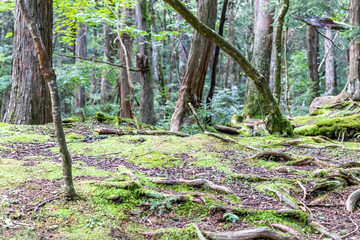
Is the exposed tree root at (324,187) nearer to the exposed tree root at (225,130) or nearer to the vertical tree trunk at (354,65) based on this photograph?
the exposed tree root at (225,130)

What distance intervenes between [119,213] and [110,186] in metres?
0.40

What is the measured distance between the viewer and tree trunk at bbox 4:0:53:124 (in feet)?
23.2

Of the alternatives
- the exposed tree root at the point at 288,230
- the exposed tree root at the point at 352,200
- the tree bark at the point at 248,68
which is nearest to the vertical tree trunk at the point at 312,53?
the tree bark at the point at 248,68

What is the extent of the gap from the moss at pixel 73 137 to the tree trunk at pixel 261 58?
610 cm

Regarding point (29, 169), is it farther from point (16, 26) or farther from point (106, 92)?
point (106, 92)

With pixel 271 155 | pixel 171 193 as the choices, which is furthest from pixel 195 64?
pixel 171 193

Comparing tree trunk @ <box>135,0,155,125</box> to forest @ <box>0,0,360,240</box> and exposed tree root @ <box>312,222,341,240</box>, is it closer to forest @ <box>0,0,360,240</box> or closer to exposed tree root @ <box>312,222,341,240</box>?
forest @ <box>0,0,360,240</box>

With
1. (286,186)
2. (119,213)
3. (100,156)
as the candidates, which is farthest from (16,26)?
(286,186)

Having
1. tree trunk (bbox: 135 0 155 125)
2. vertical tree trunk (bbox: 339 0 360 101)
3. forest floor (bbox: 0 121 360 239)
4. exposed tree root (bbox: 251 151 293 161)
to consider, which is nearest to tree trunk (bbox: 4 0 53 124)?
forest floor (bbox: 0 121 360 239)

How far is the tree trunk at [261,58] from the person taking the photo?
10.4 metres

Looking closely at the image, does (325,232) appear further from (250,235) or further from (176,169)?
(176,169)

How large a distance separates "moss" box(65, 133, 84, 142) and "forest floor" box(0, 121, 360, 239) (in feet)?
1.67

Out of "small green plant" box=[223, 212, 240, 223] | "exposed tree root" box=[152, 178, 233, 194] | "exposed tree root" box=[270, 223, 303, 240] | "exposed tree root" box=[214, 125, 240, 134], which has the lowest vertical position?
"exposed tree root" box=[270, 223, 303, 240]

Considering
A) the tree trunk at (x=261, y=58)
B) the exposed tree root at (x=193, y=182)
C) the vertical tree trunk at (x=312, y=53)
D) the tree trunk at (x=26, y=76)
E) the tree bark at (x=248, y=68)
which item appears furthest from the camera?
the vertical tree trunk at (x=312, y=53)
